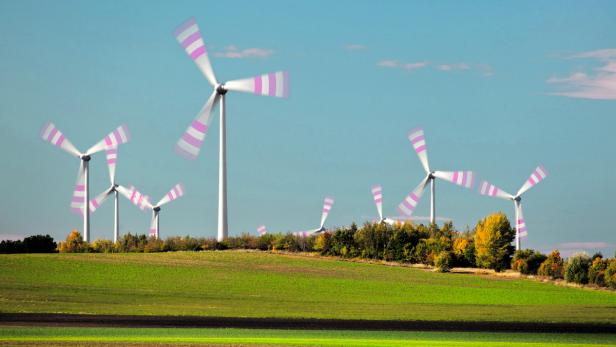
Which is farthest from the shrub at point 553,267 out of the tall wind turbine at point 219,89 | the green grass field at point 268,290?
the tall wind turbine at point 219,89

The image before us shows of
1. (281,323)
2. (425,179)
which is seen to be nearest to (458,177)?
(425,179)

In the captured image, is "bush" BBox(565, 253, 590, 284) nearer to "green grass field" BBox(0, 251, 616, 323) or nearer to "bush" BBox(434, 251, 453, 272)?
"green grass field" BBox(0, 251, 616, 323)

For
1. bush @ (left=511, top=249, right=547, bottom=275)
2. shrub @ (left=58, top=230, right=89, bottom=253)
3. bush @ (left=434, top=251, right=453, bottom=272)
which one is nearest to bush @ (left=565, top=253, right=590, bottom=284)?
bush @ (left=511, top=249, right=547, bottom=275)

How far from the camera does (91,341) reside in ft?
138

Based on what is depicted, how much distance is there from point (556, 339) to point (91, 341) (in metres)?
22.4

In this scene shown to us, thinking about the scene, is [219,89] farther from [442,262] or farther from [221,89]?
[442,262]

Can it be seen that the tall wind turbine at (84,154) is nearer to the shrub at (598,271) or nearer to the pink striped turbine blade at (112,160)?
the pink striped turbine blade at (112,160)

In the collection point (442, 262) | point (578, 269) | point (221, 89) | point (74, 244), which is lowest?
point (578, 269)

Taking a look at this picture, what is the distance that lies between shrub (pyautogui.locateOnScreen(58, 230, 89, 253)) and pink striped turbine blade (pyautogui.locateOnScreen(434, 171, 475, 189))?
135 feet

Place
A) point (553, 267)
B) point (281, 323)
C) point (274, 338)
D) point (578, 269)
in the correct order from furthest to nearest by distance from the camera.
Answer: point (553, 267) < point (578, 269) < point (281, 323) < point (274, 338)

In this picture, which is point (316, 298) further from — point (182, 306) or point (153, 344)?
point (153, 344)

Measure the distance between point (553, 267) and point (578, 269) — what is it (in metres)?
4.26

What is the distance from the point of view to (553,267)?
304ft

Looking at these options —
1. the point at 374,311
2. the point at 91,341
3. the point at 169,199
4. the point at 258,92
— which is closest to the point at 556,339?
the point at 374,311
